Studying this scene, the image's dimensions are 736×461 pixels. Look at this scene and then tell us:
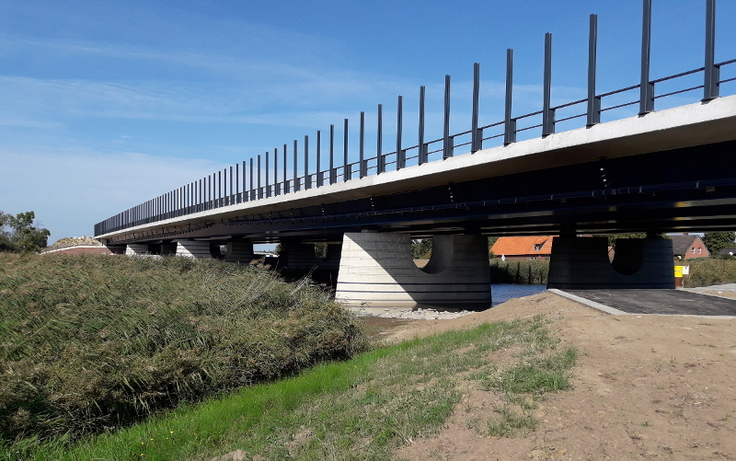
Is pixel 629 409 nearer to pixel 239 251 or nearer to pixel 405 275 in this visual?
pixel 405 275

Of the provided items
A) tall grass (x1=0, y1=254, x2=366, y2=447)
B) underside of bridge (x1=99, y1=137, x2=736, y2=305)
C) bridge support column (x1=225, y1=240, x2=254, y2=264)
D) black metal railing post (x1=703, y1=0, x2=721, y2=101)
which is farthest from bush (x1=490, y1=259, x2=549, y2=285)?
tall grass (x1=0, y1=254, x2=366, y2=447)

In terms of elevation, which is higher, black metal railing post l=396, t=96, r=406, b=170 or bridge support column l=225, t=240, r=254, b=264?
black metal railing post l=396, t=96, r=406, b=170

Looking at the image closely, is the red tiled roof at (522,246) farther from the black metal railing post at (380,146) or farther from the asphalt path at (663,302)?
the asphalt path at (663,302)

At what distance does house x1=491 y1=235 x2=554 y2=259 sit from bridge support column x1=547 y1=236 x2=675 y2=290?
55.0 metres

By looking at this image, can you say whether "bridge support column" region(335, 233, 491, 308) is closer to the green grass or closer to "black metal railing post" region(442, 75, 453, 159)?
"black metal railing post" region(442, 75, 453, 159)

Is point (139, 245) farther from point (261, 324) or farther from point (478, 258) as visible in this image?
point (261, 324)

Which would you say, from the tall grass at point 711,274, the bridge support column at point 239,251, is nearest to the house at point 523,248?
the tall grass at point 711,274

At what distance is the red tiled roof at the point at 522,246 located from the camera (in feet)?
307

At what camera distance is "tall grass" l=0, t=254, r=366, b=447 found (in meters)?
8.80

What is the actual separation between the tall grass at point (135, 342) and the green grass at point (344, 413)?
0.50 metres

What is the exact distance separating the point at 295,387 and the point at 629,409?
5987 millimetres

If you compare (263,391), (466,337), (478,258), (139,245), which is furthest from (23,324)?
(139,245)

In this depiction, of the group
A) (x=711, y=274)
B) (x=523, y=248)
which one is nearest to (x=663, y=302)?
(x=711, y=274)

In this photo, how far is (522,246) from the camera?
319ft
